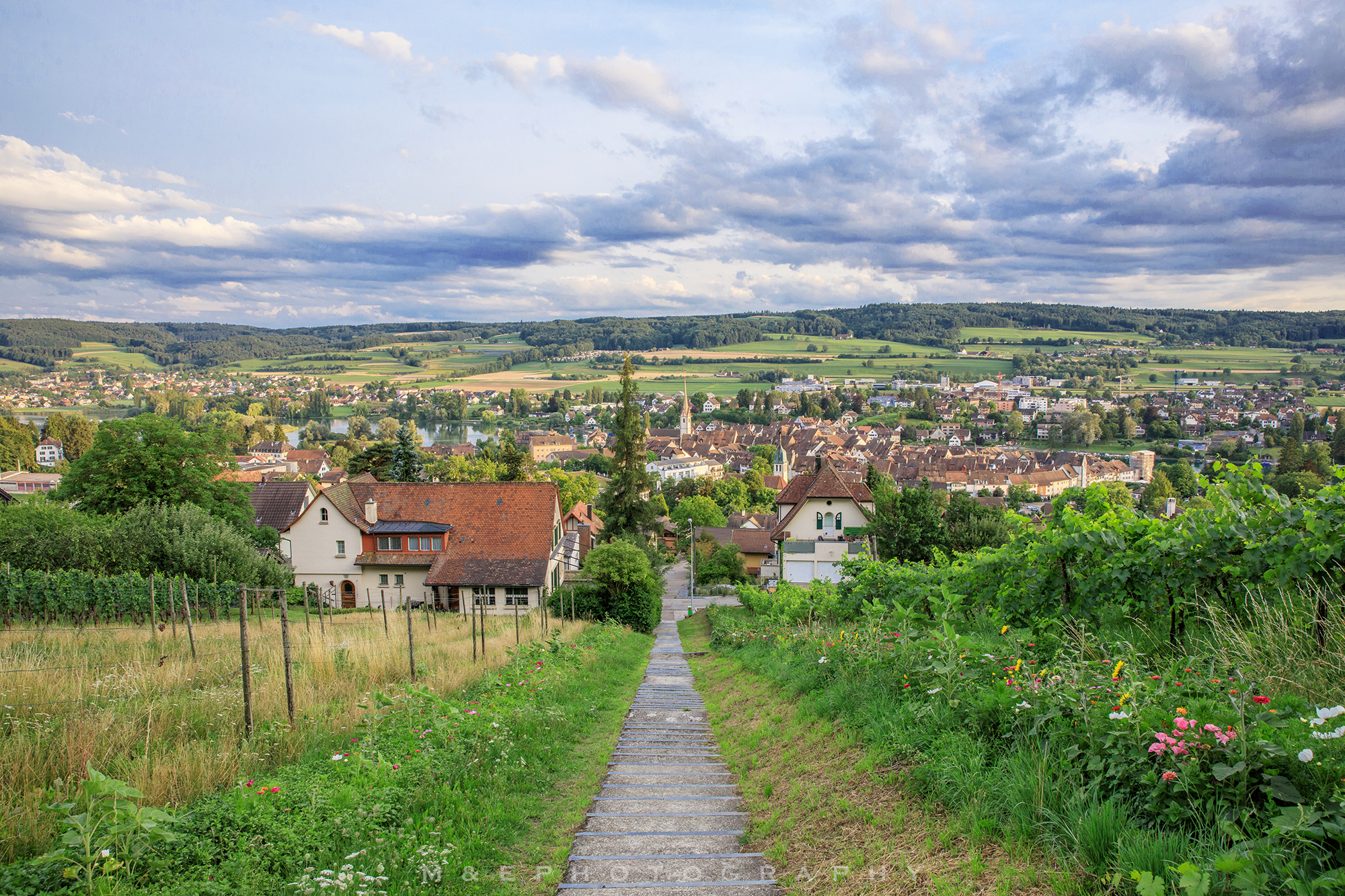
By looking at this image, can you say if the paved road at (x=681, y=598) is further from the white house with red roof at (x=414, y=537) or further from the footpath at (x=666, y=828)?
the footpath at (x=666, y=828)

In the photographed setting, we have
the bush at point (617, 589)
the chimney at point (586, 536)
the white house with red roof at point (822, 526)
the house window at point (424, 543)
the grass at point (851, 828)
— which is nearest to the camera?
the grass at point (851, 828)

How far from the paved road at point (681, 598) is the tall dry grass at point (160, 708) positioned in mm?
29128

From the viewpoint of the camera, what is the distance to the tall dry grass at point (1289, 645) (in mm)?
4449

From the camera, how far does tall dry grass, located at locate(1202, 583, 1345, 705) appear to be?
14.6 ft

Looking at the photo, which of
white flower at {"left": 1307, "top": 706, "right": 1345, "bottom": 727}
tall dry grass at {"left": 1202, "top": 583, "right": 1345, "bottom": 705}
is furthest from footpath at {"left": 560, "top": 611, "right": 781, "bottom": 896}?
tall dry grass at {"left": 1202, "top": 583, "right": 1345, "bottom": 705}

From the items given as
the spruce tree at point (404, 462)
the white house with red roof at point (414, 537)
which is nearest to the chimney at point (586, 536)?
the spruce tree at point (404, 462)

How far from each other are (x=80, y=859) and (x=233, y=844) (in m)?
0.81

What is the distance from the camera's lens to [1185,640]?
6.74 m

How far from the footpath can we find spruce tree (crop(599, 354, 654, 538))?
36.7m

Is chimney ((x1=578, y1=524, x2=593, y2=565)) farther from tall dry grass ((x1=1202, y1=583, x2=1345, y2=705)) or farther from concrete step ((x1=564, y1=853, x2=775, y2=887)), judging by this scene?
tall dry grass ((x1=1202, y1=583, x2=1345, y2=705))

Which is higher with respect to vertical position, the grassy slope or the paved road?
the grassy slope

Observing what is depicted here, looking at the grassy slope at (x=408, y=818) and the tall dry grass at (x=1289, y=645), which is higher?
the tall dry grass at (x=1289, y=645)

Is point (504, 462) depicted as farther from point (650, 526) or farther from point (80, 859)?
point (80, 859)

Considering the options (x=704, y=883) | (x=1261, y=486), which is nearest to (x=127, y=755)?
(x=704, y=883)
